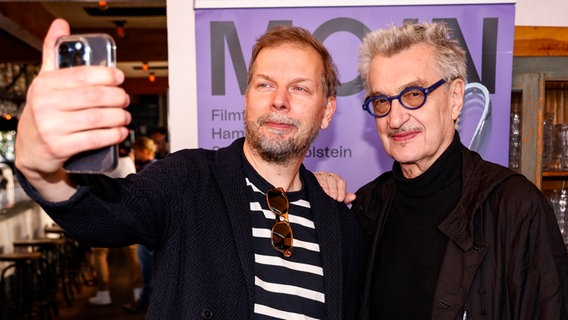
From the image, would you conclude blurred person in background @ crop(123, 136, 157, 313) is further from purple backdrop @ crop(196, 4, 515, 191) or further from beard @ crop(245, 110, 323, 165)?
beard @ crop(245, 110, 323, 165)

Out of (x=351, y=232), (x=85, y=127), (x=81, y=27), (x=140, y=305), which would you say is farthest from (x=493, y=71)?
(x=81, y=27)

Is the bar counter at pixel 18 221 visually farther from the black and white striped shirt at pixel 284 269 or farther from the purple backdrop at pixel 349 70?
the black and white striped shirt at pixel 284 269

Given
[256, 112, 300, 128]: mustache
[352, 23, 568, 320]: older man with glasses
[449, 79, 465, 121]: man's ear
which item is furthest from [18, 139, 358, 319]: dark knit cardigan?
[449, 79, 465, 121]: man's ear

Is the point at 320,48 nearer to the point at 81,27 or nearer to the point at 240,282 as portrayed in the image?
the point at 240,282

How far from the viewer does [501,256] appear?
1.62 metres

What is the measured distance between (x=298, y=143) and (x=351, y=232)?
0.43 meters

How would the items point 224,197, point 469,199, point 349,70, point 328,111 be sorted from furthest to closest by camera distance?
point 349,70, point 328,111, point 469,199, point 224,197

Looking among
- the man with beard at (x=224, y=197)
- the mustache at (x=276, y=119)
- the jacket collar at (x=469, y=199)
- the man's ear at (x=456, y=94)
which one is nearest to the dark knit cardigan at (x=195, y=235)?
the man with beard at (x=224, y=197)

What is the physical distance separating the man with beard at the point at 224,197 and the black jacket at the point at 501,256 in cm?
37

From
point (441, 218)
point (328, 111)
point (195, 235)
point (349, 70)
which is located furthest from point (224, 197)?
point (349, 70)

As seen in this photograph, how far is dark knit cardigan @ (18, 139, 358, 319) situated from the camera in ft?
4.44

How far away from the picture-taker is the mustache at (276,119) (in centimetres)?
178

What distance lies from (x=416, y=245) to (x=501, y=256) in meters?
0.30

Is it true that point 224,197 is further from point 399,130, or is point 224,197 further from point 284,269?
point 399,130
